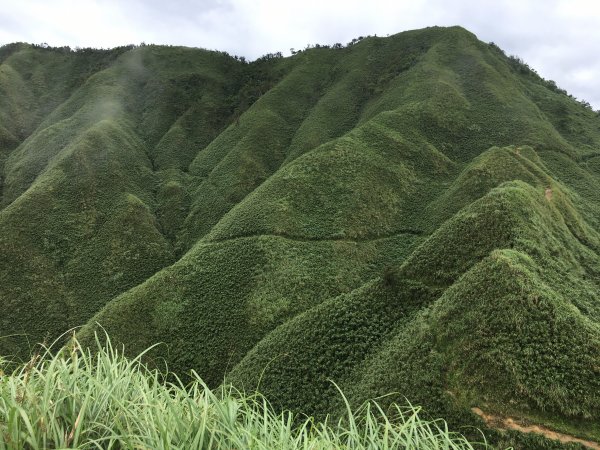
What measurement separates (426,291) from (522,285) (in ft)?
24.3

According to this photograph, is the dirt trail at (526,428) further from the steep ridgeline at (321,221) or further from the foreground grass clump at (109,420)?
the foreground grass clump at (109,420)

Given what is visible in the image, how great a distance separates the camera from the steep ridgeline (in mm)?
19516

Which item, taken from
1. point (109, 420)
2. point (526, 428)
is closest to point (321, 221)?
point (526, 428)

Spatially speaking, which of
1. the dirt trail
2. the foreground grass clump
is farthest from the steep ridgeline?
the foreground grass clump

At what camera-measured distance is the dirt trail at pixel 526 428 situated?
15.2 meters

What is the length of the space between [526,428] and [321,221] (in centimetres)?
3289

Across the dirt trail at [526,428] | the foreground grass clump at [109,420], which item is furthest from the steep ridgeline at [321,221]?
the foreground grass clump at [109,420]

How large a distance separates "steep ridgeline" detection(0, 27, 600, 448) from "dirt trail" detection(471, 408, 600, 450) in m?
0.23

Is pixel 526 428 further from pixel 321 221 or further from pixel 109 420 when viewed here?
pixel 321 221

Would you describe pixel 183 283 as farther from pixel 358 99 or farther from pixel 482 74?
pixel 482 74

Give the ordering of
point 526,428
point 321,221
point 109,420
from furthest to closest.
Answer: point 321,221 → point 526,428 → point 109,420

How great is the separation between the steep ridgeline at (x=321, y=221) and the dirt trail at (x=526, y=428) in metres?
0.23

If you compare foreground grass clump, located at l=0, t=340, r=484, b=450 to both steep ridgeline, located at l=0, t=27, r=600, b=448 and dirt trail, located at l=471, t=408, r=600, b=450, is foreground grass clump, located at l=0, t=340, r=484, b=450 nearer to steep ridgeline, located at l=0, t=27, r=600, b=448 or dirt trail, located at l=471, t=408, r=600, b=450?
dirt trail, located at l=471, t=408, r=600, b=450

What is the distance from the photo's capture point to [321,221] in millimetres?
46938
